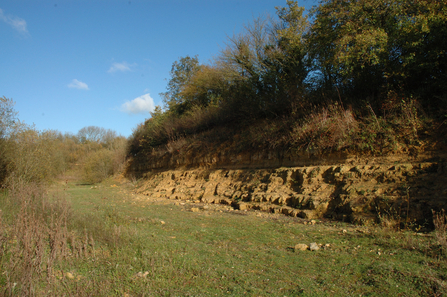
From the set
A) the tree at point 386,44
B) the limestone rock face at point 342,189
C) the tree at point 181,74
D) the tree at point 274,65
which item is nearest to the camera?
the limestone rock face at point 342,189

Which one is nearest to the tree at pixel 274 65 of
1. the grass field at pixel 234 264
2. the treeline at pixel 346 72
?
the treeline at pixel 346 72

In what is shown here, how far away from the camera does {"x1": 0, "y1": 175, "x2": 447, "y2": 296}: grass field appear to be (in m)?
3.33

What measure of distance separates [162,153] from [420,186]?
57.9ft

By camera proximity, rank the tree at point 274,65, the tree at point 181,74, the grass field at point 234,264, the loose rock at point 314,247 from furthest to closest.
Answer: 1. the tree at point 181,74
2. the tree at point 274,65
3. the loose rock at point 314,247
4. the grass field at point 234,264

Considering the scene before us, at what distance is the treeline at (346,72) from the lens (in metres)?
8.61

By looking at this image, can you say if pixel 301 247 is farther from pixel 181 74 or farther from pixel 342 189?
pixel 181 74

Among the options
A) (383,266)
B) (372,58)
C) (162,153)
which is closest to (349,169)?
(372,58)

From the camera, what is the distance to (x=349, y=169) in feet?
28.6

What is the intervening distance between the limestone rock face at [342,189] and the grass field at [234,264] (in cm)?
115

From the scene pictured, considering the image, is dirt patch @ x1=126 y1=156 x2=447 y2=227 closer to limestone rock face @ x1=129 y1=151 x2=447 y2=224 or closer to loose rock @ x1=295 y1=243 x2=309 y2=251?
limestone rock face @ x1=129 y1=151 x2=447 y2=224

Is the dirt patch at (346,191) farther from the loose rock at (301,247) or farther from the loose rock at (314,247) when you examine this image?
the loose rock at (301,247)

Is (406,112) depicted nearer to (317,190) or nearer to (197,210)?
(317,190)

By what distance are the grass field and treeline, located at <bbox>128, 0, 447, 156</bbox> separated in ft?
15.8

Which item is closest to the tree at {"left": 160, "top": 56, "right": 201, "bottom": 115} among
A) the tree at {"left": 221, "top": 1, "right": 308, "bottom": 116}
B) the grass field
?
the tree at {"left": 221, "top": 1, "right": 308, "bottom": 116}
